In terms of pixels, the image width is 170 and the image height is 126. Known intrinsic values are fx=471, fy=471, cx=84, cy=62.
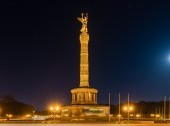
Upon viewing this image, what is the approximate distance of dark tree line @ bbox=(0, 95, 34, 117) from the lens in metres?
109

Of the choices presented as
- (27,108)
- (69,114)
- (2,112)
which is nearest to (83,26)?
(69,114)

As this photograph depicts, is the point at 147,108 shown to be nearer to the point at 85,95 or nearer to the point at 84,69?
the point at 85,95

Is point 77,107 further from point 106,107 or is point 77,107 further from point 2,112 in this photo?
point 2,112

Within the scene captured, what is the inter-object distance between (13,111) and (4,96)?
947cm

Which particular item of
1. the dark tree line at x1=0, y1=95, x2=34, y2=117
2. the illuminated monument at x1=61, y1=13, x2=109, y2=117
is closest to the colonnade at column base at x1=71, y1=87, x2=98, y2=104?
the illuminated monument at x1=61, y1=13, x2=109, y2=117

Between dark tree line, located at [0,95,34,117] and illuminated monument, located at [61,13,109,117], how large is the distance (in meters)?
24.2

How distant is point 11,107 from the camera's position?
11194 cm

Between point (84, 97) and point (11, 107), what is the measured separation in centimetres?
2972

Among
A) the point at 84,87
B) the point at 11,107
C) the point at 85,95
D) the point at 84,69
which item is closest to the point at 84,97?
the point at 85,95

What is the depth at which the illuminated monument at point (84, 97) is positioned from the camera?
8488cm

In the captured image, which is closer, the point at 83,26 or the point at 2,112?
the point at 83,26

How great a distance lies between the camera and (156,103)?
122250 millimetres

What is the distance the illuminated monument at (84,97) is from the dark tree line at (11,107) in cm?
2418

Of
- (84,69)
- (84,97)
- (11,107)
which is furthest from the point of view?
(11,107)
